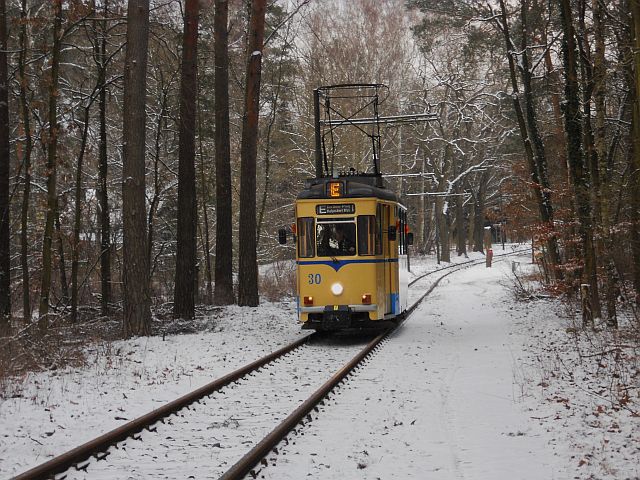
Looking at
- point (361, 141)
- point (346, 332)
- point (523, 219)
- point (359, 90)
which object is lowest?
point (346, 332)

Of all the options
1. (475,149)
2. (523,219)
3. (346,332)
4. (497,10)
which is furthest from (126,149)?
(475,149)

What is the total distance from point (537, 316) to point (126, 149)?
34.7 ft

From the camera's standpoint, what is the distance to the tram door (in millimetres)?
15680

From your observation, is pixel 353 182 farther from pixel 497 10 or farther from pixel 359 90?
pixel 359 90

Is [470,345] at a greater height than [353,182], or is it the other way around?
[353,182]

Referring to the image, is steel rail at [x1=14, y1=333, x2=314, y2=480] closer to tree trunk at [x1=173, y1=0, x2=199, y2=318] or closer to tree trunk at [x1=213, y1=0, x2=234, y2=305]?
tree trunk at [x1=173, y1=0, x2=199, y2=318]

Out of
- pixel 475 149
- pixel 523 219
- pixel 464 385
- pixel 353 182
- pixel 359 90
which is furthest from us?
pixel 475 149

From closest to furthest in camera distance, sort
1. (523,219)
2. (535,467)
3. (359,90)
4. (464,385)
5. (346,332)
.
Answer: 1. (535,467)
2. (464,385)
3. (346,332)
4. (523,219)
5. (359,90)

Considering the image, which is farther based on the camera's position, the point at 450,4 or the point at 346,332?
the point at 450,4

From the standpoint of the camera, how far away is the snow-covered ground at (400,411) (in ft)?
20.9

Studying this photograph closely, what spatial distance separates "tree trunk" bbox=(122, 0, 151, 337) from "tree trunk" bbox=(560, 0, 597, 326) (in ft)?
25.9

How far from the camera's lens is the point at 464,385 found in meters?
10.1

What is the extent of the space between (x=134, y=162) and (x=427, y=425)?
333 inches

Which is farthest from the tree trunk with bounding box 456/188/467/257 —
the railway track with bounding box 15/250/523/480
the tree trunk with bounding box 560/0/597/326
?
the railway track with bounding box 15/250/523/480
